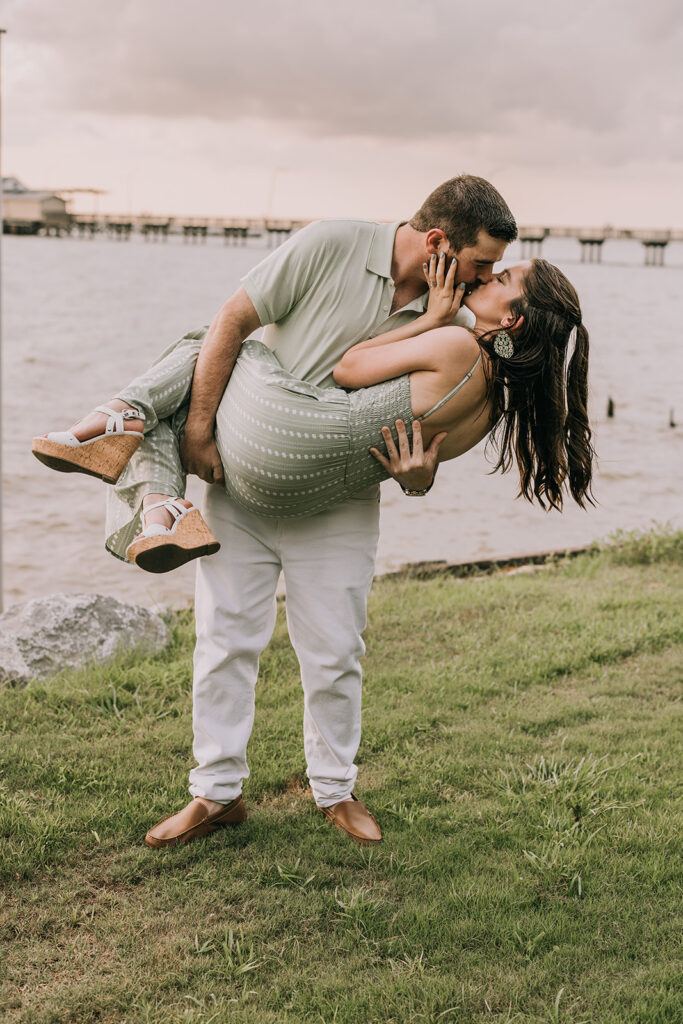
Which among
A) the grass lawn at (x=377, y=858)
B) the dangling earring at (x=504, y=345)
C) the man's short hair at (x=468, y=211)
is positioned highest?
the man's short hair at (x=468, y=211)

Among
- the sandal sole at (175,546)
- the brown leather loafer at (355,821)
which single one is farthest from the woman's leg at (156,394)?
the brown leather loafer at (355,821)

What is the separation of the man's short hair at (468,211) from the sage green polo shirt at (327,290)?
20 centimetres

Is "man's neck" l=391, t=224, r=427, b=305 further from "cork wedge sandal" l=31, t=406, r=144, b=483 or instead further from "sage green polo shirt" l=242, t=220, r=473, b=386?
"cork wedge sandal" l=31, t=406, r=144, b=483

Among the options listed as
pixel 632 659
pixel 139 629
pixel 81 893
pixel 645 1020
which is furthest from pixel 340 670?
pixel 632 659

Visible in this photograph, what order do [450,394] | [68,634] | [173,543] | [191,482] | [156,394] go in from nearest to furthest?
[173,543]
[450,394]
[156,394]
[68,634]
[191,482]

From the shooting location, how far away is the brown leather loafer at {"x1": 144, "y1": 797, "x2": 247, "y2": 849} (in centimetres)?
334

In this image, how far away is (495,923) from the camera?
9.77 ft

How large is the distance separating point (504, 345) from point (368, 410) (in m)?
0.46

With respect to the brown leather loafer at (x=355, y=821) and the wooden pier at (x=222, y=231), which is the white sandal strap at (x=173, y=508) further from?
the wooden pier at (x=222, y=231)

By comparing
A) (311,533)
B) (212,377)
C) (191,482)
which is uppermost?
(212,377)

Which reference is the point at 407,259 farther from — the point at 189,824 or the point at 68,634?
the point at 68,634

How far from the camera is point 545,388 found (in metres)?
3.03

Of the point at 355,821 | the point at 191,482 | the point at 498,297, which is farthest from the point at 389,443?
the point at 191,482

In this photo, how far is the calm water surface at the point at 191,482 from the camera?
9180mm
